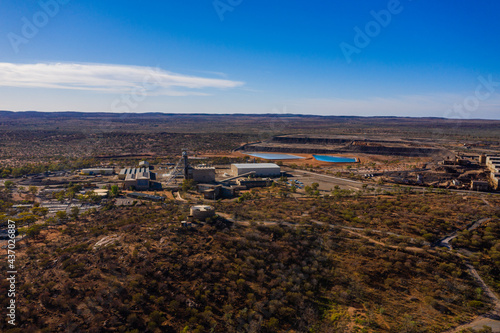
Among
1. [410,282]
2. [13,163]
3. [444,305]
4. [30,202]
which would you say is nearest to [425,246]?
[410,282]

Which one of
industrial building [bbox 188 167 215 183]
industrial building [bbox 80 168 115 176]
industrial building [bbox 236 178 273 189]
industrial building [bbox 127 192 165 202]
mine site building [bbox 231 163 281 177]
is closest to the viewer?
industrial building [bbox 127 192 165 202]

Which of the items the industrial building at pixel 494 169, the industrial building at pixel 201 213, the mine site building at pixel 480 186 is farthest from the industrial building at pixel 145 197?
the industrial building at pixel 494 169

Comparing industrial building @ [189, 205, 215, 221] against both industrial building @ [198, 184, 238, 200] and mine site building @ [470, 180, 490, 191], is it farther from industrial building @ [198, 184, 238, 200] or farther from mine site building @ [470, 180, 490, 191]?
mine site building @ [470, 180, 490, 191]

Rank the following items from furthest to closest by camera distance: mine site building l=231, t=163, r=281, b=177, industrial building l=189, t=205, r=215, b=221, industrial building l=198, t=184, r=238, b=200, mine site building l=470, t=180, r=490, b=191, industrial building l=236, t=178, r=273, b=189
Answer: mine site building l=231, t=163, r=281, b=177 < industrial building l=236, t=178, r=273, b=189 < mine site building l=470, t=180, r=490, b=191 < industrial building l=198, t=184, r=238, b=200 < industrial building l=189, t=205, r=215, b=221

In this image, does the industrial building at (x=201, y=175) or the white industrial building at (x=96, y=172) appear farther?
the white industrial building at (x=96, y=172)

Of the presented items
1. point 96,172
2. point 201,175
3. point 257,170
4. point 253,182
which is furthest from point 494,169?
point 96,172

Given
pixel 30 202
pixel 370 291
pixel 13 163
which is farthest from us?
pixel 13 163

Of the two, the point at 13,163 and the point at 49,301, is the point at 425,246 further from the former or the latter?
the point at 13,163

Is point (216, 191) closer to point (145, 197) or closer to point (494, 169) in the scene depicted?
point (145, 197)

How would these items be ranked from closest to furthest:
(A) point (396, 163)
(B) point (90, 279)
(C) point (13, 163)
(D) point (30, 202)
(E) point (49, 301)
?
(E) point (49, 301), (B) point (90, 279), (D) point (30, 202), (C) point (13, 163), (A) point (396, 163)

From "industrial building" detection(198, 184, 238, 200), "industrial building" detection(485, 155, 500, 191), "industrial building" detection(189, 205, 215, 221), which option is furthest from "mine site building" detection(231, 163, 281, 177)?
"industrial building" detection(485, 155, 500, 191)

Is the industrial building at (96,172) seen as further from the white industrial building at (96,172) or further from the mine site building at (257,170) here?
the mine site building at (257,170)
